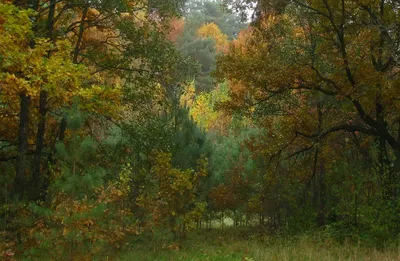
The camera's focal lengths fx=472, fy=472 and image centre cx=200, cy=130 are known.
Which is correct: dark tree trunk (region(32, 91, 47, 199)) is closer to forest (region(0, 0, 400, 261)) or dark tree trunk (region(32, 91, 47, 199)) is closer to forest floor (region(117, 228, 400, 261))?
forest (region(0, 0, 400, 261))

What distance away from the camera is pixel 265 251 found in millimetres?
10938

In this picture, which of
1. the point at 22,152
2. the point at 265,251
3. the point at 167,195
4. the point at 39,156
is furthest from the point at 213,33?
the point at 265,251

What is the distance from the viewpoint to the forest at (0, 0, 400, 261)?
30.2 feet

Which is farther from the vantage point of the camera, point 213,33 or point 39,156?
point 213,33

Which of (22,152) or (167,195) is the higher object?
(22,152)

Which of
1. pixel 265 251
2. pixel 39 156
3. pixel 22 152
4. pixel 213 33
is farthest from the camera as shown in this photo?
pixel 213 33

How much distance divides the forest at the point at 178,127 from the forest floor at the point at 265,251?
74 mm

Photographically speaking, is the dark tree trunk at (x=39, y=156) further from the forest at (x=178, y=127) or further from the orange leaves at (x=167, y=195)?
the orange leaves at (x=167, y=195)

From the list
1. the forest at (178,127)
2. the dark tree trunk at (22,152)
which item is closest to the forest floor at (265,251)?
the forest at (178,127)

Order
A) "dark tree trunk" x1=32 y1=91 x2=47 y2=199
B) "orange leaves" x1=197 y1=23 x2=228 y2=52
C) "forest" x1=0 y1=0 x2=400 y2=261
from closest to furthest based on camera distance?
"forest" x1=0 y1=0 x2=400 y2=261, "dark tree trunk" x1=32 y1=91 x2=47 y2=199, "orange leaves" x1=197 y1=23 x2=228 y2=52

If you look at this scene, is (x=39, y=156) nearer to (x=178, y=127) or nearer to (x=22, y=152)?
(x=22, y=152)

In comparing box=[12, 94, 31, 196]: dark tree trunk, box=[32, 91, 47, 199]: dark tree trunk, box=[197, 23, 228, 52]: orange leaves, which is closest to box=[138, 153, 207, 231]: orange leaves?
box=[32, 91, 47, 199]: dark tree trunk

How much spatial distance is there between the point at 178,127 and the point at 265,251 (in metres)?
6.32

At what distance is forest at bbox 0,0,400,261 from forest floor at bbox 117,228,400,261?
7cm
